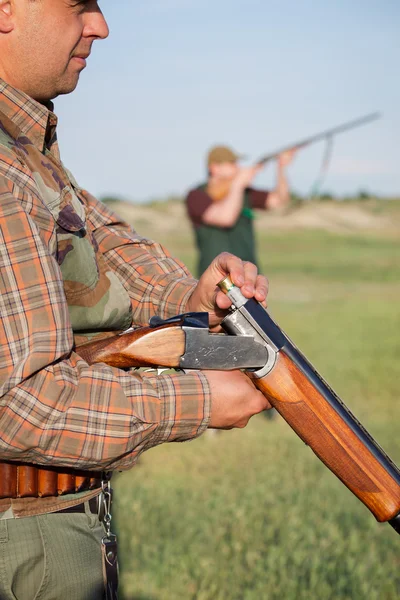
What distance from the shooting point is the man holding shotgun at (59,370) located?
2.08 metres

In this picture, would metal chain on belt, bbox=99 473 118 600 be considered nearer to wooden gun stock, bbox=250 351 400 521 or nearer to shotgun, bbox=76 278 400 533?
shotgun, bbox=76 278 400 533

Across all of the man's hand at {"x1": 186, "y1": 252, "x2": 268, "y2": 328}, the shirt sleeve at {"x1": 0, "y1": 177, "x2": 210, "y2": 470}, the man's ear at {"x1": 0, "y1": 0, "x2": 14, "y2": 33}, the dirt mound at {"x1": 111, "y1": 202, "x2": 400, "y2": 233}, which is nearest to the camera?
the shirt sleeve at {"x1": 0, "y1": 177, "x2": 210, "y2": 470}

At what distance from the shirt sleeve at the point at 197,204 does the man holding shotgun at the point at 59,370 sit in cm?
635

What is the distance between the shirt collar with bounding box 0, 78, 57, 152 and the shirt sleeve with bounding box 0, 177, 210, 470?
0.36 metres

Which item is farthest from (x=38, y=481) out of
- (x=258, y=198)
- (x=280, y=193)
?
(x=280, y=193)

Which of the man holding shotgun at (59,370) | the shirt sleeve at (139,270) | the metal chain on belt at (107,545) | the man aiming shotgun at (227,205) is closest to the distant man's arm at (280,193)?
the man aiming shotgun at (227,205)

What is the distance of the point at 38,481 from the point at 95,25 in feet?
4.34

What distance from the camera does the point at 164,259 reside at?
3.12 meters

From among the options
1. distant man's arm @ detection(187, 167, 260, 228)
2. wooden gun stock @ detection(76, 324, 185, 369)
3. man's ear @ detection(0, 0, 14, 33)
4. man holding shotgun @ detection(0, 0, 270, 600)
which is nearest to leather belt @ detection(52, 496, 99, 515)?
man holding shotgun @ detection(0, 0, 270, 600)

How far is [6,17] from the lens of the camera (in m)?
2.32

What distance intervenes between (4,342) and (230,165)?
7815 millimetres

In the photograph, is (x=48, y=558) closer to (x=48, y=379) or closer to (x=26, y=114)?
(x=48, y=379)

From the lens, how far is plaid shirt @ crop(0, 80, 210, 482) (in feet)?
6.76

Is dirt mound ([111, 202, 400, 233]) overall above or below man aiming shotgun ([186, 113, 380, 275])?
below
